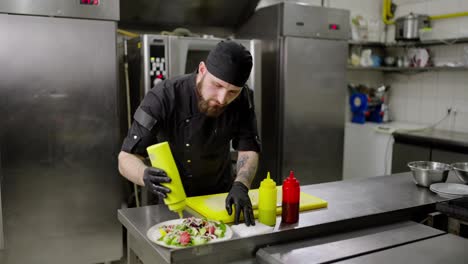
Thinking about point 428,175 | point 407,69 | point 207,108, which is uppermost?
point 407,69

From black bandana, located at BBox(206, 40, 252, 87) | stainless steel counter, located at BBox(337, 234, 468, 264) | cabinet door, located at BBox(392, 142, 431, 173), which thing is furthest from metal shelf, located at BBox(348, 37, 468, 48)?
stainless steel counter, located at BBox(337, 234, 468, 264)

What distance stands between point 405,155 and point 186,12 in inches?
102

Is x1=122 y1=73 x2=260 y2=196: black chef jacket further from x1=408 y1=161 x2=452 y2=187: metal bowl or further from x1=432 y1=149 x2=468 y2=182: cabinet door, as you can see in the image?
x1=432 y1=149 x2=468 y2=182: cabinet door

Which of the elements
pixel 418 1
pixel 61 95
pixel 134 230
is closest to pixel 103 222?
pixel 61 95

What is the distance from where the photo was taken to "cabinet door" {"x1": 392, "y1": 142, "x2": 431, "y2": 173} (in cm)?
412

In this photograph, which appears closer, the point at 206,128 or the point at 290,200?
the point at 290,200

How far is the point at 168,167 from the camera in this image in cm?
154

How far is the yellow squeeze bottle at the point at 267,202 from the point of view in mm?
1563

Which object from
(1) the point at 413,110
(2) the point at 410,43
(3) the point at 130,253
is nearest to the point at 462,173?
(3) the point at 130,253

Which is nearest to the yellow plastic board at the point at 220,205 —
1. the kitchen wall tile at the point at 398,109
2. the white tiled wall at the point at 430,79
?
the white tiled wall at the point at 430,79

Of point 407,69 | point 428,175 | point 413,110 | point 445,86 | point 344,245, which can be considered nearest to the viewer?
point 344,245

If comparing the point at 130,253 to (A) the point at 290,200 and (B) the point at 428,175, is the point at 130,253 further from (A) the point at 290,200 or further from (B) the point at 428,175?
(B) the point at 428,175

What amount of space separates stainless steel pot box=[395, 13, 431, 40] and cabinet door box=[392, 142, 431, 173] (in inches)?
49.3

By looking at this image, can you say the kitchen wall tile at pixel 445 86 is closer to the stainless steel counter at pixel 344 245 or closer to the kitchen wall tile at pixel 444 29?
the kitchen wall tile at pixel 444 29
